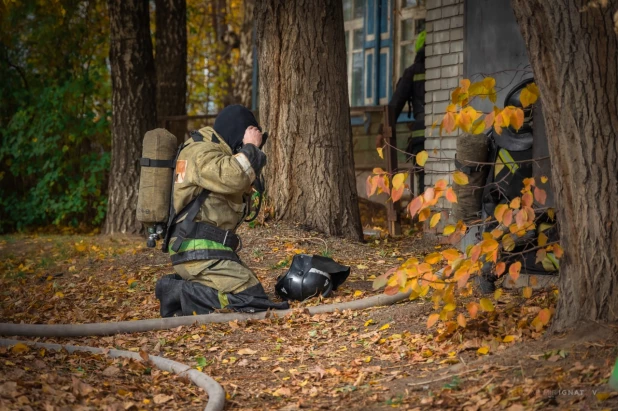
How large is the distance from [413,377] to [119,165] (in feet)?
27.9

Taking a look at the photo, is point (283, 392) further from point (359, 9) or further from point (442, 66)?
point (359, 9)

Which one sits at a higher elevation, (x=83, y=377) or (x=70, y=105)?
(x=70, y=105)

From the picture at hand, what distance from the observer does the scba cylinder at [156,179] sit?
271 inches

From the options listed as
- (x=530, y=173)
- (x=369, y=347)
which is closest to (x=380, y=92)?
(x=530, y=173)

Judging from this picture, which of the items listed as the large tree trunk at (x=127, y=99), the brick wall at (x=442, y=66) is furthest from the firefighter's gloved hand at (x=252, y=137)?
the large tree trunk at (x=127, y=99)

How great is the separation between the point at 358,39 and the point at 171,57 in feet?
11.9

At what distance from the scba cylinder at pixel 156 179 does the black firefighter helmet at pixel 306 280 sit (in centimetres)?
115

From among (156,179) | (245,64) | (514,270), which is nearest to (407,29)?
(245,64)

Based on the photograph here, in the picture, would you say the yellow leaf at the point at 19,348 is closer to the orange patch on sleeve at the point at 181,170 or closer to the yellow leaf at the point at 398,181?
the orange patch on sleeve at the point at 181,170

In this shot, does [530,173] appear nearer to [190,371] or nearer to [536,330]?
[536,330]

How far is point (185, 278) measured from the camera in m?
7.01

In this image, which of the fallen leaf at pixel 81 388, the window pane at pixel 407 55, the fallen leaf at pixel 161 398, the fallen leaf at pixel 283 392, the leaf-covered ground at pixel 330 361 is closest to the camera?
the leaf-covered ground at pixel 330 361

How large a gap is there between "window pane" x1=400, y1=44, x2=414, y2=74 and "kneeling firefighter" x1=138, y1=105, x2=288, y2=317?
9.26 m

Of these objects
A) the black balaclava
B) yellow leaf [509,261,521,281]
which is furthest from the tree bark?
yellow leaf [509,261,521,281]
